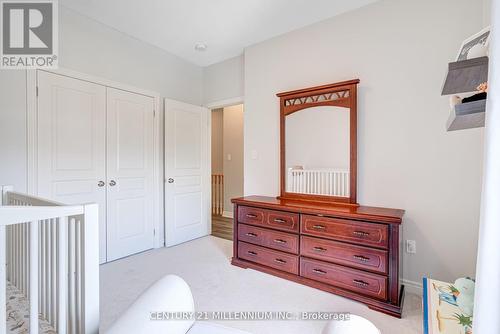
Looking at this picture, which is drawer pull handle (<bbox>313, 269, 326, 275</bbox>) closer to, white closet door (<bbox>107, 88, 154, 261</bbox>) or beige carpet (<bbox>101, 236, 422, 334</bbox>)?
beige carpet (<bbox>101, 236, 422, 334</bbox>)

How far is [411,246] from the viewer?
2211 mm

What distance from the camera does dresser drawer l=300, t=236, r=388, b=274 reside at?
1.93 m

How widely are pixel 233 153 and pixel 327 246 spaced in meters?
3.67

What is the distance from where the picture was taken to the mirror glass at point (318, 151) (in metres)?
2.54

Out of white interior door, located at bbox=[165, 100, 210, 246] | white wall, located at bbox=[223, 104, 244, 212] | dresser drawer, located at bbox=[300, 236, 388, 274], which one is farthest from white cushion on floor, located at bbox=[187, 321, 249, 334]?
white wall, located at bbox=[223, 104, 244, 212]

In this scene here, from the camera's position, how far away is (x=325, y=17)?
2637 mm

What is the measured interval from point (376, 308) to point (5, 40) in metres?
3.88

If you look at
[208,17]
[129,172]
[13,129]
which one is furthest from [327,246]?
[13,129]

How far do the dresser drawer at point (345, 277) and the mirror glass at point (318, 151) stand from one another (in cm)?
74

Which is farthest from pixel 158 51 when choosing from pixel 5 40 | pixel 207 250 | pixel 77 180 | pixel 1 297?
pixel 1 297

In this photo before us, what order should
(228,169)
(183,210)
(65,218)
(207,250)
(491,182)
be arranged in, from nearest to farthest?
(491,182) → (65,218) → (207,250) → (183,210) → (228,169)

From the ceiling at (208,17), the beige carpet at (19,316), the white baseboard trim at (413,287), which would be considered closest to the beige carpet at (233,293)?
the white baseboard trim at (413,287)

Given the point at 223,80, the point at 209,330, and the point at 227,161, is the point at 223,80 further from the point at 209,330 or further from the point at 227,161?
the point at 209,330

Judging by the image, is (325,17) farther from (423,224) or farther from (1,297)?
(1,297)
